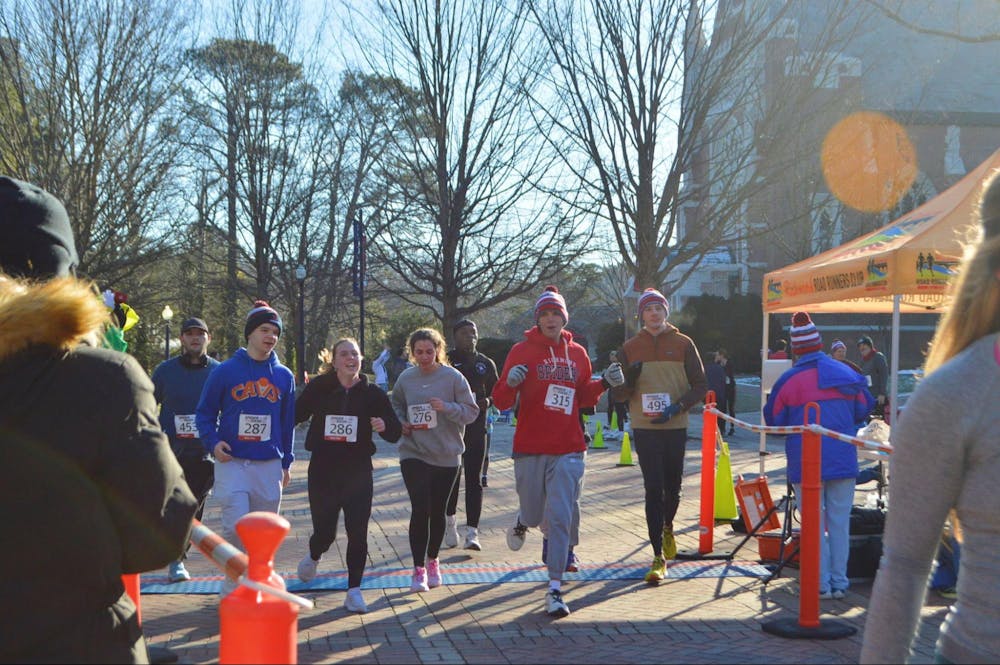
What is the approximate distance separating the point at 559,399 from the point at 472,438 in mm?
2799

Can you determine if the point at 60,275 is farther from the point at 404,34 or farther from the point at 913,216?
the point at 404,34

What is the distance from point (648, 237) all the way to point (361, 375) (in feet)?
44.5

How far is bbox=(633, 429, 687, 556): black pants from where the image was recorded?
26.8 feet

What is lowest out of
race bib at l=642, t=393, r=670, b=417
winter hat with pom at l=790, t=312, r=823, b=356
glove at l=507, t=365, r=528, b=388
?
race bib at l=642, t=393, r=670, b=417

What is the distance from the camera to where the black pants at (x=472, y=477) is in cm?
980

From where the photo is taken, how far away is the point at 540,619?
6.91m

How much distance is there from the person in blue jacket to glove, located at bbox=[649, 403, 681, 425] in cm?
70

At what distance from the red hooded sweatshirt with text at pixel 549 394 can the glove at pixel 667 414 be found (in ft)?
2.32

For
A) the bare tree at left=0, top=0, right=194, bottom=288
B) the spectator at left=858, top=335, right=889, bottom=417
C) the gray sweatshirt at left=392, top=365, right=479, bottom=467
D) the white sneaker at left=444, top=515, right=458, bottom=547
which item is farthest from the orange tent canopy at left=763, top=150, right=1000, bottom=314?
the bare tree at left=0, top=0, right=194, bottom=288

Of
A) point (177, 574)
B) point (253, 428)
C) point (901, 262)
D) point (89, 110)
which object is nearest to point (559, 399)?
point (253, 428)

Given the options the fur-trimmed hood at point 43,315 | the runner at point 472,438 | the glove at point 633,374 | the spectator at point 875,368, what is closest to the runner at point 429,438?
the runner at point 472,438

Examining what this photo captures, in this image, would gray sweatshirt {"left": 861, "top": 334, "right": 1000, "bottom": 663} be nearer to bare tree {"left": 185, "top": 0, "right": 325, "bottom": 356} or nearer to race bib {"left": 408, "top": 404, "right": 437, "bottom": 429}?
race bib {"left": 408, "top": 404, "right": 437, "bottom": 429}

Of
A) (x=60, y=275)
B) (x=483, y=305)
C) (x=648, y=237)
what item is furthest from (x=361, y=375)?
(x=483, y=305)

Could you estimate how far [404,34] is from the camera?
21578 millimetres
